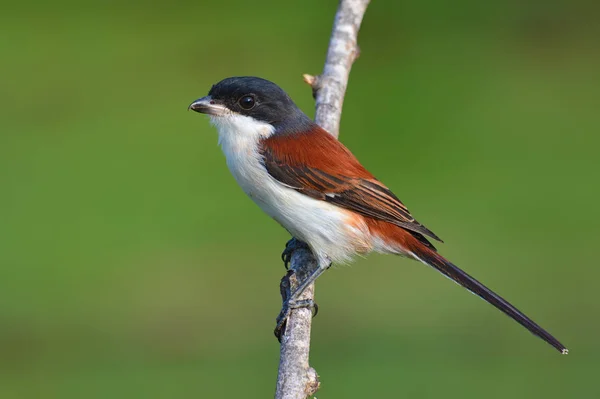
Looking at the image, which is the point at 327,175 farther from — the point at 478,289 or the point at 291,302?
the point at 478,289

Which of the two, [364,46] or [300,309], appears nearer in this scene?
[300,309]

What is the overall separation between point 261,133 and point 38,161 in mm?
2516

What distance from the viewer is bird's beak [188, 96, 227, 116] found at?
2801 millimetres

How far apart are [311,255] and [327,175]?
33 centimetres

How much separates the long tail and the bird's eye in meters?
0.68

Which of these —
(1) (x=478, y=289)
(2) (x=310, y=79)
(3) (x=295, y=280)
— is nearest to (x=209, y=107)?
(2) (x=310, y=79)

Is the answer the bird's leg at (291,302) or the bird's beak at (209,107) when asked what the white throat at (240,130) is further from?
the bird's leg at (291,302)

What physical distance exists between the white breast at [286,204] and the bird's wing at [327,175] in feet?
0.09

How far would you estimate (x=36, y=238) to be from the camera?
4418 mm

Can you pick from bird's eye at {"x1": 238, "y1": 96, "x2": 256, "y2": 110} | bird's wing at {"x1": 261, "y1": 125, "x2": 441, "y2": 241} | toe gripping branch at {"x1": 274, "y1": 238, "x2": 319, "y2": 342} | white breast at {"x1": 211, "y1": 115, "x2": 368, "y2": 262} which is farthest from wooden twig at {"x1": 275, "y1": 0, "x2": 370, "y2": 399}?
bird's eye at {"x1": 238, "y1": 96, "x2": 256, "y2": 110}

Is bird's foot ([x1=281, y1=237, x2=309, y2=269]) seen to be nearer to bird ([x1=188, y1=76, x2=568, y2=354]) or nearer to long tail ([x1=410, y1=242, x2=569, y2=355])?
bird ([x1=188, y1=76, x2=568, y2=354])

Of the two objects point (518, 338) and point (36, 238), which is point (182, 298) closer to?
point (36, 238)

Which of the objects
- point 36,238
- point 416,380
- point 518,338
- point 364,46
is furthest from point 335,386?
point 364,46

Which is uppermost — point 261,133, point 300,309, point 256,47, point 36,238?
point 256,47
